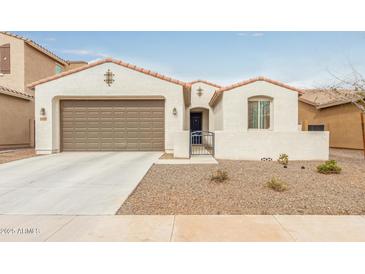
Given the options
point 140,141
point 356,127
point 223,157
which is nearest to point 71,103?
point 140,141

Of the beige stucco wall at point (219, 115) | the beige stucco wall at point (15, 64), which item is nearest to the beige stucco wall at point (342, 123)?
the beige stucco wall at point (219, 115)

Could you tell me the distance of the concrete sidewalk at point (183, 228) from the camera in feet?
11.4

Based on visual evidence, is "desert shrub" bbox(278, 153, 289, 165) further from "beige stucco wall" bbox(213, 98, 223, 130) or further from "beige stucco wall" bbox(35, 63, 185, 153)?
"beige stucco wall" bbox(35, 63, 185, 153)

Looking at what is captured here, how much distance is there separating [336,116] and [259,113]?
915 centimetres

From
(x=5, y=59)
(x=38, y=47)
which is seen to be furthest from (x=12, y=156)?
(x=38, y=47)

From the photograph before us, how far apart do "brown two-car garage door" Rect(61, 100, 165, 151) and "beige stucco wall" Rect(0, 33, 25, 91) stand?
27.1 ft

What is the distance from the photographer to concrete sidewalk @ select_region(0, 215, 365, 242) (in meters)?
3.48

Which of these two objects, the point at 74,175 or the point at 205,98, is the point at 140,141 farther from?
the point at 205,98

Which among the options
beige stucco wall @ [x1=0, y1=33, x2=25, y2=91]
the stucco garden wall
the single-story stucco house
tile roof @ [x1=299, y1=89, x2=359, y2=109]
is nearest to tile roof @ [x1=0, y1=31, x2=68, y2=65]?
beige stucco wall @ [x1=0, y1=33, x2=25, y2=91]

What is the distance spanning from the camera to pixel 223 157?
34.6 ft

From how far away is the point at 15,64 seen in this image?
59.1 feet

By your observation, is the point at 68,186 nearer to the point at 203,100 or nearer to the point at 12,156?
the point at 12,156

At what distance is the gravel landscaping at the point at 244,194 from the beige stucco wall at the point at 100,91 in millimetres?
5278

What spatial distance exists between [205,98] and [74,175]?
45.8 ft
